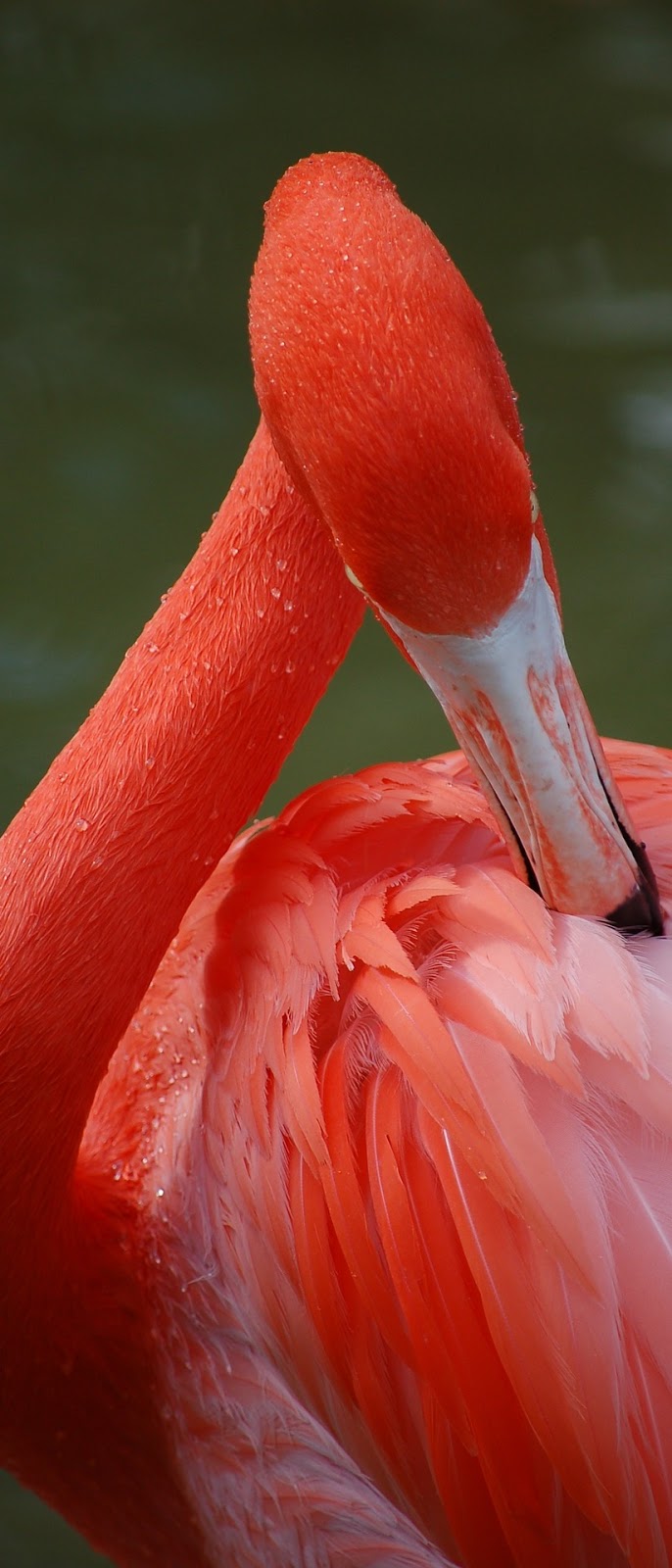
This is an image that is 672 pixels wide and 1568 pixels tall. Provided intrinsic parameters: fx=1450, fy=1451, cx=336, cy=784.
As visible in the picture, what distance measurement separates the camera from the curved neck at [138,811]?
5.19ft

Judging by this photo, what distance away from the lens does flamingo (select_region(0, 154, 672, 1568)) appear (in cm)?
126

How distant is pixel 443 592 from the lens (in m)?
1.22

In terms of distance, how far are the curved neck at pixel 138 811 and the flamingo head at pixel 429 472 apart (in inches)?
9.4

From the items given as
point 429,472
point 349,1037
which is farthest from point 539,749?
point 349,1037

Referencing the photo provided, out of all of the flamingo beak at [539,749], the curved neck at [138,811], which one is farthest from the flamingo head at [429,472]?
the curved neck at [138,811]

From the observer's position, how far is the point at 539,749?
4.31 ft

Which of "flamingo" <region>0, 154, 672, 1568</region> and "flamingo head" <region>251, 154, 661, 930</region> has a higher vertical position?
"flamingo head" <region>251, 154, 661, 930</region>

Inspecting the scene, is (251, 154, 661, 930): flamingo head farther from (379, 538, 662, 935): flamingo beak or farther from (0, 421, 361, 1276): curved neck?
(0, 421, 361, 1276): curved neck

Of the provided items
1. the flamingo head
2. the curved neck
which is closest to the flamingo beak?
the flamingo head

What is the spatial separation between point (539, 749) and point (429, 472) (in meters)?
0.28

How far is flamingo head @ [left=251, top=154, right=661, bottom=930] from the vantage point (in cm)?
119

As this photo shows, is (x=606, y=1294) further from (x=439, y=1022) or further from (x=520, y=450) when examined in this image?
(x=520, y=450)

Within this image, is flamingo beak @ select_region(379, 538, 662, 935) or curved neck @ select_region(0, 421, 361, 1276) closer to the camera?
flamingo beak @ select_region(379, 538, 662, 935)

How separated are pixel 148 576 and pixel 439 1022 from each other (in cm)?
176
